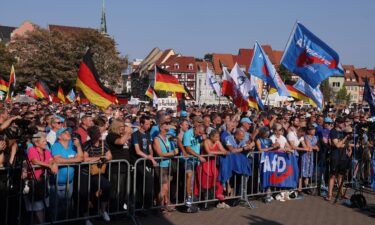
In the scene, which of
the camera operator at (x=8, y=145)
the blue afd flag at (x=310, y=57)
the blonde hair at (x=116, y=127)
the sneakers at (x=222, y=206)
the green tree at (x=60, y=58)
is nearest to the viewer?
the camera operator at (x=8, y=145)

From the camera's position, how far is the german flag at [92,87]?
33.1 feet

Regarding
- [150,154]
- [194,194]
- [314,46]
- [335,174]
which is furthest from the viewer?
[314,46]

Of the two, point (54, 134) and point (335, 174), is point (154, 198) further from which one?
point (335, 174)

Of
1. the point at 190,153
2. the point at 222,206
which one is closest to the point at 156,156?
the point at 190,153

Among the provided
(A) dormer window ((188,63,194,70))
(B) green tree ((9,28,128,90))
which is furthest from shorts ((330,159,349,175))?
(A) dormer window ((188,63,194,70))

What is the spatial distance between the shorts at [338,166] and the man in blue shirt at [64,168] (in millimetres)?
5529

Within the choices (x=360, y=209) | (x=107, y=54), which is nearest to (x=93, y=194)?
(x=360, y=209)

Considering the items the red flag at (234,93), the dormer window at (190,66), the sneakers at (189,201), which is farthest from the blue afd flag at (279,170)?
the dormer window at (190,66)

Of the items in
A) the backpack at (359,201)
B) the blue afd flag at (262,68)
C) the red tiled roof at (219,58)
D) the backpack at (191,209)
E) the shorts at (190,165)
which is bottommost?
the backpack at (191,209)

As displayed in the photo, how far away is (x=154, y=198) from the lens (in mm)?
8828

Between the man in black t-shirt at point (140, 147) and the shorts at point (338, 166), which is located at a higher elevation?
the man in black t-shirt at point (140, 147)

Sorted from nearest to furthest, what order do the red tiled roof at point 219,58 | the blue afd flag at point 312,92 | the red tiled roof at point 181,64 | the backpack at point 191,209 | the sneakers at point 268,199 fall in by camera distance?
the backpack at point 191,209 → the sneakers at point 268,199 → the blue afd flag at point 312,92 → the red tiled roof at point 181,64 → the red tiled roof at point 219,58

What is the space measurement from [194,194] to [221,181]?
0.62 m

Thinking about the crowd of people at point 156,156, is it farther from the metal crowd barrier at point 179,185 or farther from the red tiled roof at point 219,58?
the red tiled roof at point 219,58
